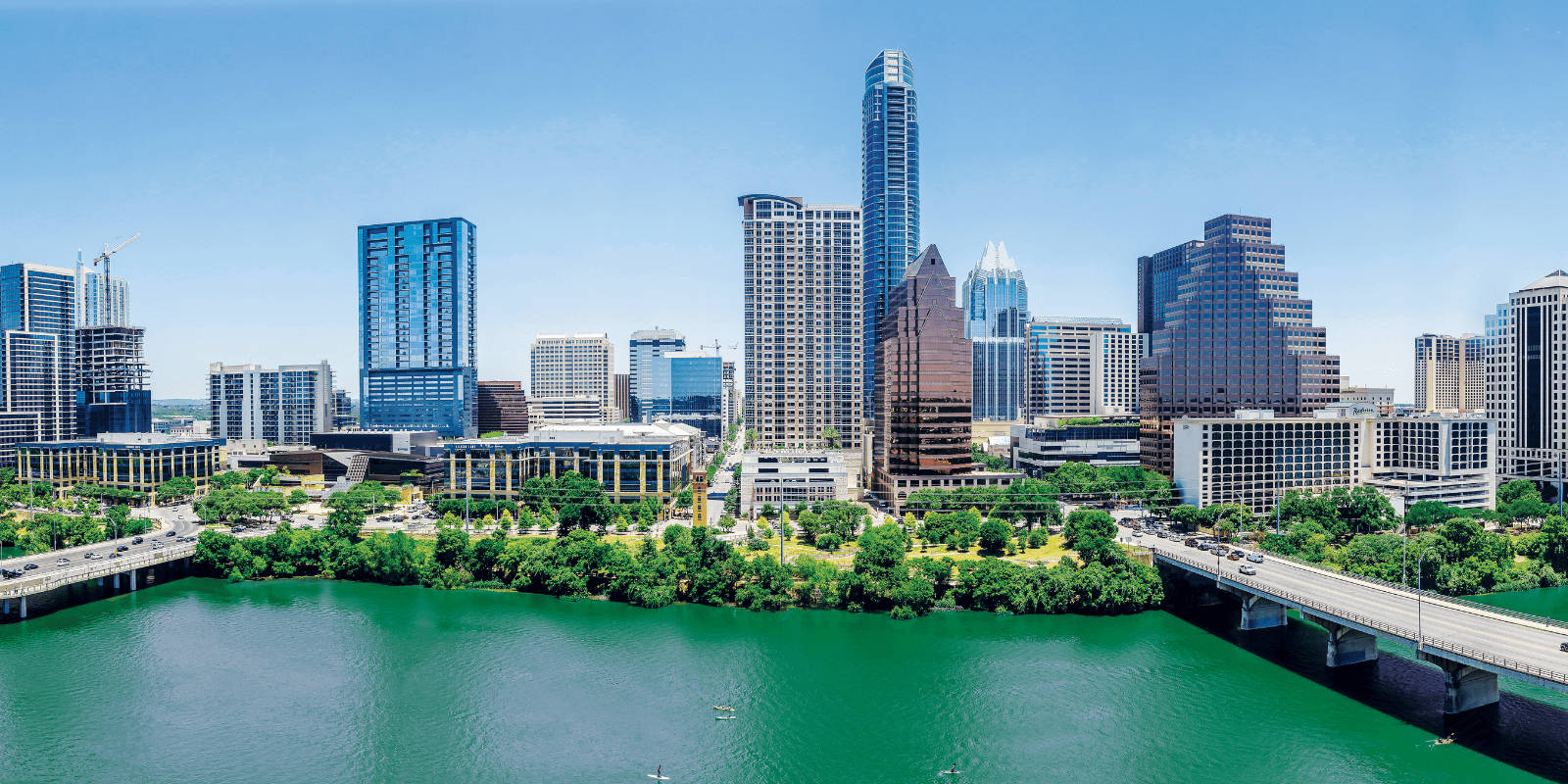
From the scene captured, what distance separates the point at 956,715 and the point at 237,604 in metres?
51.2

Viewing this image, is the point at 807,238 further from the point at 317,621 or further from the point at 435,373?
the point at 317,621

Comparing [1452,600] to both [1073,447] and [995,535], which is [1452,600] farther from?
[1073,447]

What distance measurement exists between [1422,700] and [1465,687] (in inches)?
101

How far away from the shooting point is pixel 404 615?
62031 millimetres

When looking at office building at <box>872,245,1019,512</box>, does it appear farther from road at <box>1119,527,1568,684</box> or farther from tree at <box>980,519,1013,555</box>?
road at <box>1119,527,1568,684</box>

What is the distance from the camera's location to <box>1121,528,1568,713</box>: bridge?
4031cm

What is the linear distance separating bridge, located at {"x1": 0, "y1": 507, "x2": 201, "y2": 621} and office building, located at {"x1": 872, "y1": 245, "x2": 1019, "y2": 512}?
6601 centimetres

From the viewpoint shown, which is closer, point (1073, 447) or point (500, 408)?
point (1073, 447)

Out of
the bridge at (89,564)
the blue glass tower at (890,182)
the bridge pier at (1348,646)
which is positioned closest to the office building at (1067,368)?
the blue glass tower at (890,182)

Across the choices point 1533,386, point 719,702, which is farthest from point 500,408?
point 1533,386

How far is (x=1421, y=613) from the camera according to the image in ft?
156

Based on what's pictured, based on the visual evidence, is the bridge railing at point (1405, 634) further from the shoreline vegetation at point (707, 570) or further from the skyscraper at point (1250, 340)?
the skyscraper at point (1250, 340)

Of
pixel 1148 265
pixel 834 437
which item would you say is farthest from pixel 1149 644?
pixel 1148 265

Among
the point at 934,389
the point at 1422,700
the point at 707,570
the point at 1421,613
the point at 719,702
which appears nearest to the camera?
the point at 1422,700
